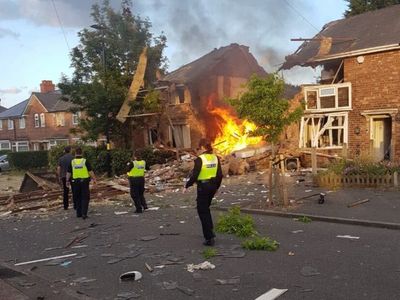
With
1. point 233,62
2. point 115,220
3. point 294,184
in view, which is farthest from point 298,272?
point 233,62

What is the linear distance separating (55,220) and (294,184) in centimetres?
776

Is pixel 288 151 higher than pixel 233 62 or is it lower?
lower

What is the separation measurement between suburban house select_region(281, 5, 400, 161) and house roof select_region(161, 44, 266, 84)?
745cm

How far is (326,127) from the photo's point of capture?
21031 millimetres

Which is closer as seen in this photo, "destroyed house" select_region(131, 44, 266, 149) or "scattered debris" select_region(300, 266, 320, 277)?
"scattered debris" select_region(300, 266, 320, 277)

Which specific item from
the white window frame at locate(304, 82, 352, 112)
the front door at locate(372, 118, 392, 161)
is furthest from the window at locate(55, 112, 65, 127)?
the front door at locate(372, 118, 392, 161)

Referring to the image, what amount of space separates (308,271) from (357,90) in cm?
1528

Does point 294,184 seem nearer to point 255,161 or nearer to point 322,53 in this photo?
point 255,161

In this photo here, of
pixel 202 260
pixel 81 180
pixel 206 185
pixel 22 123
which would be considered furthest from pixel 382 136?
pixel 22 123

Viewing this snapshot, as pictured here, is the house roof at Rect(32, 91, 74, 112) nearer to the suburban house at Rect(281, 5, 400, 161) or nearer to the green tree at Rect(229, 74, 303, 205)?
the suburban house at Rect(281, 5, 400, 161)

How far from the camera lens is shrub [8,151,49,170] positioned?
39.6 meters

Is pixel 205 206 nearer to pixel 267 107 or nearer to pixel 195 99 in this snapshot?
pixel 267 107

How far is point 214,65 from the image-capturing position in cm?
2898

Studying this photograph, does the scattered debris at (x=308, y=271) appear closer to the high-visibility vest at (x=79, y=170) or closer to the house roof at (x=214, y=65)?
the high-visibility vest at (x=79, y=170)
